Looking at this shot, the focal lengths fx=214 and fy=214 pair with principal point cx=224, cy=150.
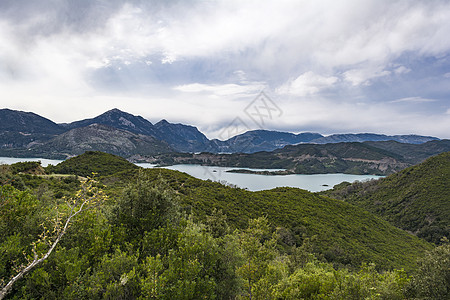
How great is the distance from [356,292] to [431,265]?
4157 mm

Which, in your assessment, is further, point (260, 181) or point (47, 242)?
point (260, 181)

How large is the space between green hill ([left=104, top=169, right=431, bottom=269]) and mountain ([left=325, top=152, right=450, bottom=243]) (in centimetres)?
1550

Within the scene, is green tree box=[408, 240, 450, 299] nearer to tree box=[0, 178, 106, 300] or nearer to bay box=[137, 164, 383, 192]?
tree box=[0, 178, 106, 300]

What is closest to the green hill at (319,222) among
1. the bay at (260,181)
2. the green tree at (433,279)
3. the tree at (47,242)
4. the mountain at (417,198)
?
the mountain at (417,198)

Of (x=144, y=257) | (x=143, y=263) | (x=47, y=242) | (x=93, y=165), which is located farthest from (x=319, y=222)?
(x=93, y=165)

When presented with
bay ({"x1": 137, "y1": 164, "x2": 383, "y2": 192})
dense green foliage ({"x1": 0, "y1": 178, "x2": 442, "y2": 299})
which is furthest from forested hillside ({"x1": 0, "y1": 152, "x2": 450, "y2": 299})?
bay ({"x1": 137, "y1": 164, "x2": 383, "y2": 192})

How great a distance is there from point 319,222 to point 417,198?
45.5 meters

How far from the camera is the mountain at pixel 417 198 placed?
52781mm

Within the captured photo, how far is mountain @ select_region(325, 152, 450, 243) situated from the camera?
52.8m

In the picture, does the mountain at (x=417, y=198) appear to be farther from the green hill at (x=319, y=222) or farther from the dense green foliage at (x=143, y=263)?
the dense green foliage at (x=143, y=263)

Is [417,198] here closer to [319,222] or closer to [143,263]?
[319,222]

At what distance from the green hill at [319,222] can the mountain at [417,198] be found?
1550 centimetres

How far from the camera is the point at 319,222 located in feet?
128

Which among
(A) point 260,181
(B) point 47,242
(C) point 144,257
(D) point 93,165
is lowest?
(A) point 260,181
